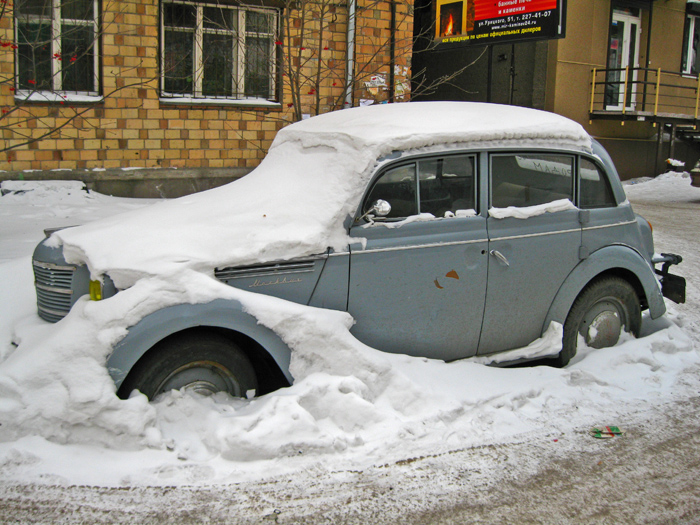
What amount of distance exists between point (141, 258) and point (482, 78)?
16.5m

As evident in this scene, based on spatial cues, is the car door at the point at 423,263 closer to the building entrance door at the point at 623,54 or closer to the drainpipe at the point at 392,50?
the drainpipe at the point at 392,50

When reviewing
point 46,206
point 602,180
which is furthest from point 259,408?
point 46,206

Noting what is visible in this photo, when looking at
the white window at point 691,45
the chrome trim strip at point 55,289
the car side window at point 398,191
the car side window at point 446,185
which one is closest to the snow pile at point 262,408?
the chrome trim strip at point 55,289

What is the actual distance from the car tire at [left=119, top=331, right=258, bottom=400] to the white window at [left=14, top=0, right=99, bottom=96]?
765 cm

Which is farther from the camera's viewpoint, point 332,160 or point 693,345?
point 693,345

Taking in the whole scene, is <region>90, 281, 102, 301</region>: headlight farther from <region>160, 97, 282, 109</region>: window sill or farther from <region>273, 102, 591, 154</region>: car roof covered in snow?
<region>160, 97, 282, 109</region>: window sill

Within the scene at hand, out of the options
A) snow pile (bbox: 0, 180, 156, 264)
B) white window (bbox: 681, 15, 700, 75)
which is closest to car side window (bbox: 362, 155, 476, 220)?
snow pile (bbox: 0, 180, 156, 264)

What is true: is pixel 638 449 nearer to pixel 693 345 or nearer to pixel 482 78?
Result: pixel 693 345

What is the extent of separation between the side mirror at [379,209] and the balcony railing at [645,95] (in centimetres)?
1460

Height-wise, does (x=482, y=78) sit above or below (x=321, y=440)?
above

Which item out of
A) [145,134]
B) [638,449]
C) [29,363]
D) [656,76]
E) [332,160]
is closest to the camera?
[29,363]

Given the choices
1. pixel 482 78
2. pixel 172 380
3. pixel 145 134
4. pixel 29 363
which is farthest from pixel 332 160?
pixel 482 78

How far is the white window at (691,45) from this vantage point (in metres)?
19.5

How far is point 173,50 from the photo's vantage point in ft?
36.0
